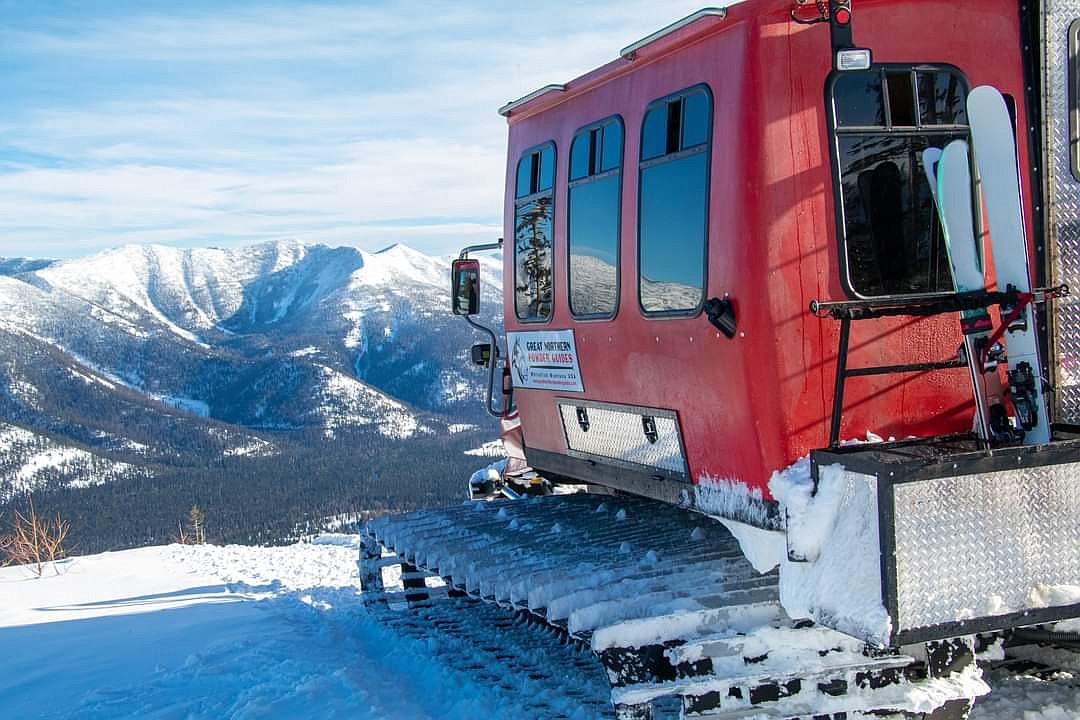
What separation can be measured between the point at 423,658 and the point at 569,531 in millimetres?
1387

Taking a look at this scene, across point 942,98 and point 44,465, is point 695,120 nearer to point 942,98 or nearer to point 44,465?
point 942,98

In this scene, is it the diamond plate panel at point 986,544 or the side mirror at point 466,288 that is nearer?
the diamond plate panel at point 986,544

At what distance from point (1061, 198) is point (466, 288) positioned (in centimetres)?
474

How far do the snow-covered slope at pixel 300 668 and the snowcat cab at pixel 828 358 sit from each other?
75 cm

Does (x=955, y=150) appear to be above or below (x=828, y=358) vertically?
above

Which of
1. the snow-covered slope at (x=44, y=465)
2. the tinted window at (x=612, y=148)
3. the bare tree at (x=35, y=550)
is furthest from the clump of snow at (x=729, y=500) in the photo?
the snow-covered slope at (x=44, y=465)

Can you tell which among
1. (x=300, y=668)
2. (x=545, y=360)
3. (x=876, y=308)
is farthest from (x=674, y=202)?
(x=300, y=668)

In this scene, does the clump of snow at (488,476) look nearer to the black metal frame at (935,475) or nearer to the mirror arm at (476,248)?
the mirror arm at (476,248)

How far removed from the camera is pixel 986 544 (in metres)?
3.68

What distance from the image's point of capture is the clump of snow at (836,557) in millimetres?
3605

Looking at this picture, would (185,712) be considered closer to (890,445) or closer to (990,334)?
(890,445)

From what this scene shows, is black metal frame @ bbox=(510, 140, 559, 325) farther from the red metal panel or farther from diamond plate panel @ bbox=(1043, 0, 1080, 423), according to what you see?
diamond plate panel @ bbox=(1043, 0, 1080, 423)

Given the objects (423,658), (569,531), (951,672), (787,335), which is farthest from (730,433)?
(423,658)

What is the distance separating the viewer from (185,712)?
A: 19.5 ft
